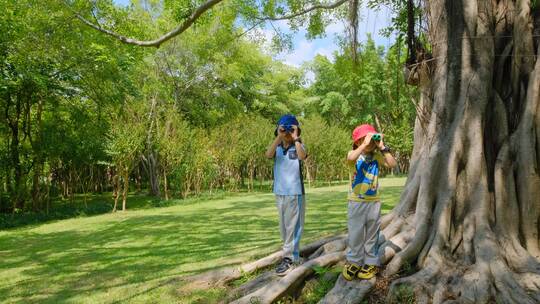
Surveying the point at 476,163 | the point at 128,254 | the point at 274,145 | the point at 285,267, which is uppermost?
the point at 274,145

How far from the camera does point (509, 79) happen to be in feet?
14.1

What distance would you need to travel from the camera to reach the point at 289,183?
14.1 feet

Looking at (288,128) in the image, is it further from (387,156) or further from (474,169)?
(474,169)

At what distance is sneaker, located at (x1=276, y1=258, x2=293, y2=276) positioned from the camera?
4.42 meters

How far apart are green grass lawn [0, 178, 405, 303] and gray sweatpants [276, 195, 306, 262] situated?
959mm

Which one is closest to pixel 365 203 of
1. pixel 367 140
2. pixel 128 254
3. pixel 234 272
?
pixel 367 140

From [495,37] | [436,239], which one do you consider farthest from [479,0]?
[436,239]

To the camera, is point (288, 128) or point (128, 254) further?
point (128, 254)

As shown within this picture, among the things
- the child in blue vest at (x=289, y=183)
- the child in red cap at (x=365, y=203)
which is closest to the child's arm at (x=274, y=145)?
the child in blue vest at (x=289, y=183)

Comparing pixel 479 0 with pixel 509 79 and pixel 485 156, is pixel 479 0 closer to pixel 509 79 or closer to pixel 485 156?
pixel 509 79

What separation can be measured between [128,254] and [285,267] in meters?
4.47

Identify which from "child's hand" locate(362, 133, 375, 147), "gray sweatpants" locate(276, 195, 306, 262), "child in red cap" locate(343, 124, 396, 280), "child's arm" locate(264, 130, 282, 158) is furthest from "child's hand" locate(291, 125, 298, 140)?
"child's hand" locate(362, 133, 375, 147)

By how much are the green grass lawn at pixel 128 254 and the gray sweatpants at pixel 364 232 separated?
1.70 metres

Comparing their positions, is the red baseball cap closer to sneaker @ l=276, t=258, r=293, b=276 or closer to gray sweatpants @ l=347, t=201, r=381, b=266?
gray sweatpants @ l=347, t=201, r=381, b=266
